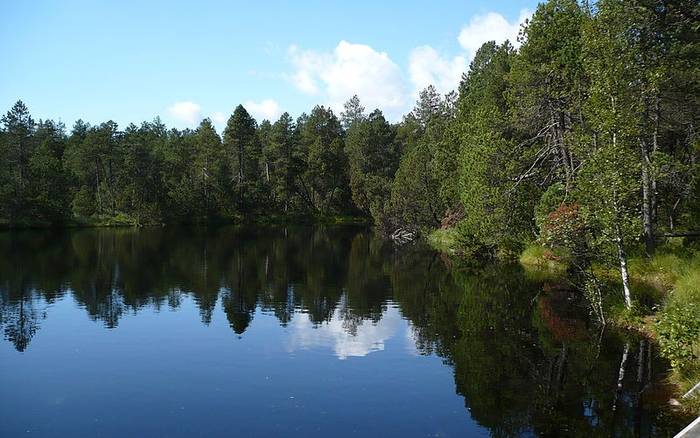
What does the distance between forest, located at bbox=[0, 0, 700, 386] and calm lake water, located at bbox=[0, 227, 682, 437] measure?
3.31 meters

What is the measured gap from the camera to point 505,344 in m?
21.9

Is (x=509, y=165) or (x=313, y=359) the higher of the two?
(x=509, y=165)

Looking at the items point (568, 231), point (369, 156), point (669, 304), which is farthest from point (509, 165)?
point (369, 156)

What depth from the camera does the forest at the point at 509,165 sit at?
79.6ft

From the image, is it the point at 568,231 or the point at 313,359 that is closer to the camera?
the point at 313,359

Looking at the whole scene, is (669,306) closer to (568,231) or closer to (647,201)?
(568,231)

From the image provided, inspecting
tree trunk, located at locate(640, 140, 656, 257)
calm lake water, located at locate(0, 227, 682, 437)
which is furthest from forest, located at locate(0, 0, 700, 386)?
calm lake water, located at locate(0, 227, 682, 437)

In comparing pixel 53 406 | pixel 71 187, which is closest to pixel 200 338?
pixel 53 406

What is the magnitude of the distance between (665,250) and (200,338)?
23370 millimetres

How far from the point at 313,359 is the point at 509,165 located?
2401 centimetres

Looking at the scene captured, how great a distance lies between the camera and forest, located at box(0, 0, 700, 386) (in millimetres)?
24266

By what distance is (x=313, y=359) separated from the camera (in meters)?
20.7

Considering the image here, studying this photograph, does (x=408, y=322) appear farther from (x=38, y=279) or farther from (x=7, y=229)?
(x=7, y=229)

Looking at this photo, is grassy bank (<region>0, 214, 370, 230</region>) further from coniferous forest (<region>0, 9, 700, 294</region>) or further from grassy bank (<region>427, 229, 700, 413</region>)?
grassy bank (<region>427, 229, 700, 413</region>)
